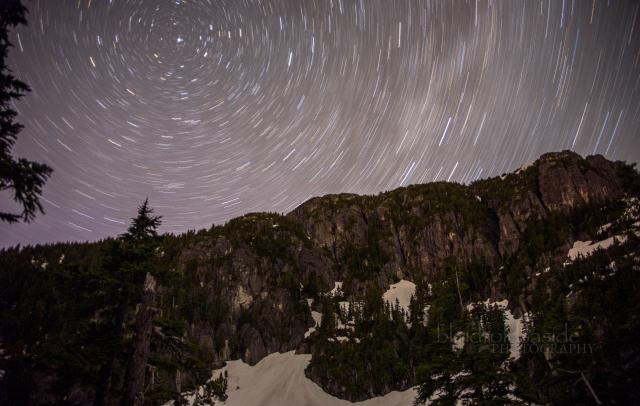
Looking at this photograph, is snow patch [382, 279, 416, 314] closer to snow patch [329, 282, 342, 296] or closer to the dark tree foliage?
snow patch [329, 282, 342, 296]

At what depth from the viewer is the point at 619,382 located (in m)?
23.1

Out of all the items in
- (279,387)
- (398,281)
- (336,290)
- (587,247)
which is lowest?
(279,387)

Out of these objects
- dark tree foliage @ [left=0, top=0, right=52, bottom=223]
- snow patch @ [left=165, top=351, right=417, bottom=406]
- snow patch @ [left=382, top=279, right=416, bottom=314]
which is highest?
snow patch @ [left=382, top=279, right=416, bottom=314]

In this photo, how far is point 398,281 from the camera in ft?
455

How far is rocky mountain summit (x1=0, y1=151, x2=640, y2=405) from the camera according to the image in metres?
40.5

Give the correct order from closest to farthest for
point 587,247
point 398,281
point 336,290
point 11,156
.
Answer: point 11,156 < point 587,247 < point 336,290 < point 398,281

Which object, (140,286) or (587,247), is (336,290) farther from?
(140,286)


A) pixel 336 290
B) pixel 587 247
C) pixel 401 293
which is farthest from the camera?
pixel 336 290

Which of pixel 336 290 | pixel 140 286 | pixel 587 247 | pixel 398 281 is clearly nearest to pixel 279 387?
pixel 336 290

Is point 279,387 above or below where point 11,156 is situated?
below

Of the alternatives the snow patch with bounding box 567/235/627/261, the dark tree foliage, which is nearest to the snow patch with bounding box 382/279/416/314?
the snow patch with bounding box 567/235/627/261

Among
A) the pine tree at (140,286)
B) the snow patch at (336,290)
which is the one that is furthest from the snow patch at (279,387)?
the pine tree at (140,286)

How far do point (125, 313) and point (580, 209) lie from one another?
14827cm

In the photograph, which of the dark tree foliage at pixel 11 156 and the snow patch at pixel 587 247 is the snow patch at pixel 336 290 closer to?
the snow patch at pixel 587 247
